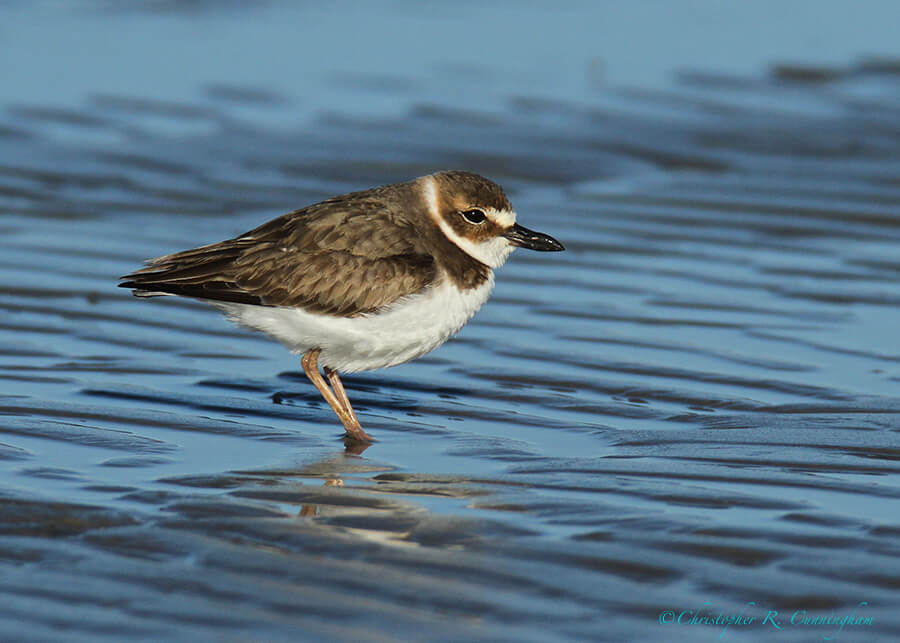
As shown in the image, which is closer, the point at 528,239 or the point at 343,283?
the point at 343,283

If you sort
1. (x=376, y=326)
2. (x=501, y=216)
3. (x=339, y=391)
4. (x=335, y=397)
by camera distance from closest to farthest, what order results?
1. (x=376, y=326)
2. (x=339, y=391)
3. (x=335, y=397)
4. (x=501, y=216)

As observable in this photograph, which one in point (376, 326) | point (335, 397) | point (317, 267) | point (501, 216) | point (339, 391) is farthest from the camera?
point (501, 216)

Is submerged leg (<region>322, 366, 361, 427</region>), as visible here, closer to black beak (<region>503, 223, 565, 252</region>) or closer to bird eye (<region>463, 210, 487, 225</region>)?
bird eye (<region>463, 210, 487, 225</region>)

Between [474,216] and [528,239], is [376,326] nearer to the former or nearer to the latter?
[474,216]

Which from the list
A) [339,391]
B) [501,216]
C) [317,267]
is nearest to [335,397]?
[339,391]

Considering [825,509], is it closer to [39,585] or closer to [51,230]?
[39,585]

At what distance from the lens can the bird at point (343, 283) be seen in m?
7.19

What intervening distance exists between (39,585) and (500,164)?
825cm

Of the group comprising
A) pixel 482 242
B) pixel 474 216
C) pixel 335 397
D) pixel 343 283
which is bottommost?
pixel 335 397

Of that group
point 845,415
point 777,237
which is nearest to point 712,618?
point 845,415

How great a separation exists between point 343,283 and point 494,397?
40.5 inches

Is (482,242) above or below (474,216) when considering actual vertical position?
below

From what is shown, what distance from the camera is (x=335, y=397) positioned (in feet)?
25.0

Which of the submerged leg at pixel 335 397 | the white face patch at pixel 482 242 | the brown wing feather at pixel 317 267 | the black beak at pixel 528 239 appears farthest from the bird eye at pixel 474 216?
the submerged leg at pixel 335 397
